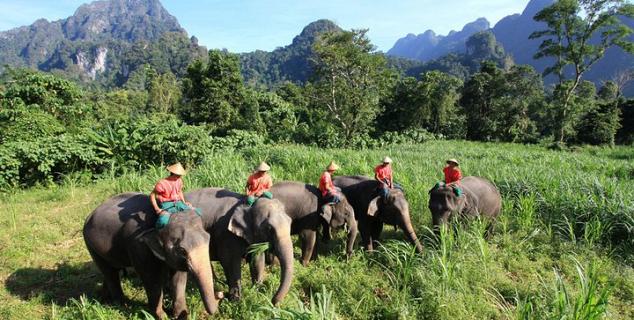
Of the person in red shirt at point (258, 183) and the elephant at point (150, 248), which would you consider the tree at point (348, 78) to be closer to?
the person in red shirt at point (258, 183)

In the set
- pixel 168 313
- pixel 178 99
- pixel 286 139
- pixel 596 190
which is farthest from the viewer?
pixel 178 99

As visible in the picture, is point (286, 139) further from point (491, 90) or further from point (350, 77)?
point (491, 90)

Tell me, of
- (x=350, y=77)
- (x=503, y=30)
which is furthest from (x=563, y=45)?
(x=503, y=30)

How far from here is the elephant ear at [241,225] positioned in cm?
463

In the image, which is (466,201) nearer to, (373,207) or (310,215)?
(373,207)

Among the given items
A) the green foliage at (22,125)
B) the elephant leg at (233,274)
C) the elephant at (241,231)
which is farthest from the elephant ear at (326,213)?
the green foliage at (22,125)

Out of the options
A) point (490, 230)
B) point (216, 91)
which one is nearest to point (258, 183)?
point (490, 230)

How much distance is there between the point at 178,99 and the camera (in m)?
42.3

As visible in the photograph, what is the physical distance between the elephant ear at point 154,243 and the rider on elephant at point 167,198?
0.39 feet

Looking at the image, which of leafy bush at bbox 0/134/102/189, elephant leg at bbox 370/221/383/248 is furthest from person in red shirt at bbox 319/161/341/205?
leafy bush at bbox 0/134/102/189

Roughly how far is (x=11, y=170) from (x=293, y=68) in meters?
147

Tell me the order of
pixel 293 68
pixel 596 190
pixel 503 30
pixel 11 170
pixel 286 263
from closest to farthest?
pixel 286 263 < pixel 596 190 < pixel 11 170 < pixel 293 68 < pixel 503 30

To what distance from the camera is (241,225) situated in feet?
15.3

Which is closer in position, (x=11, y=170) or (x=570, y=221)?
(x=570, y=221)
